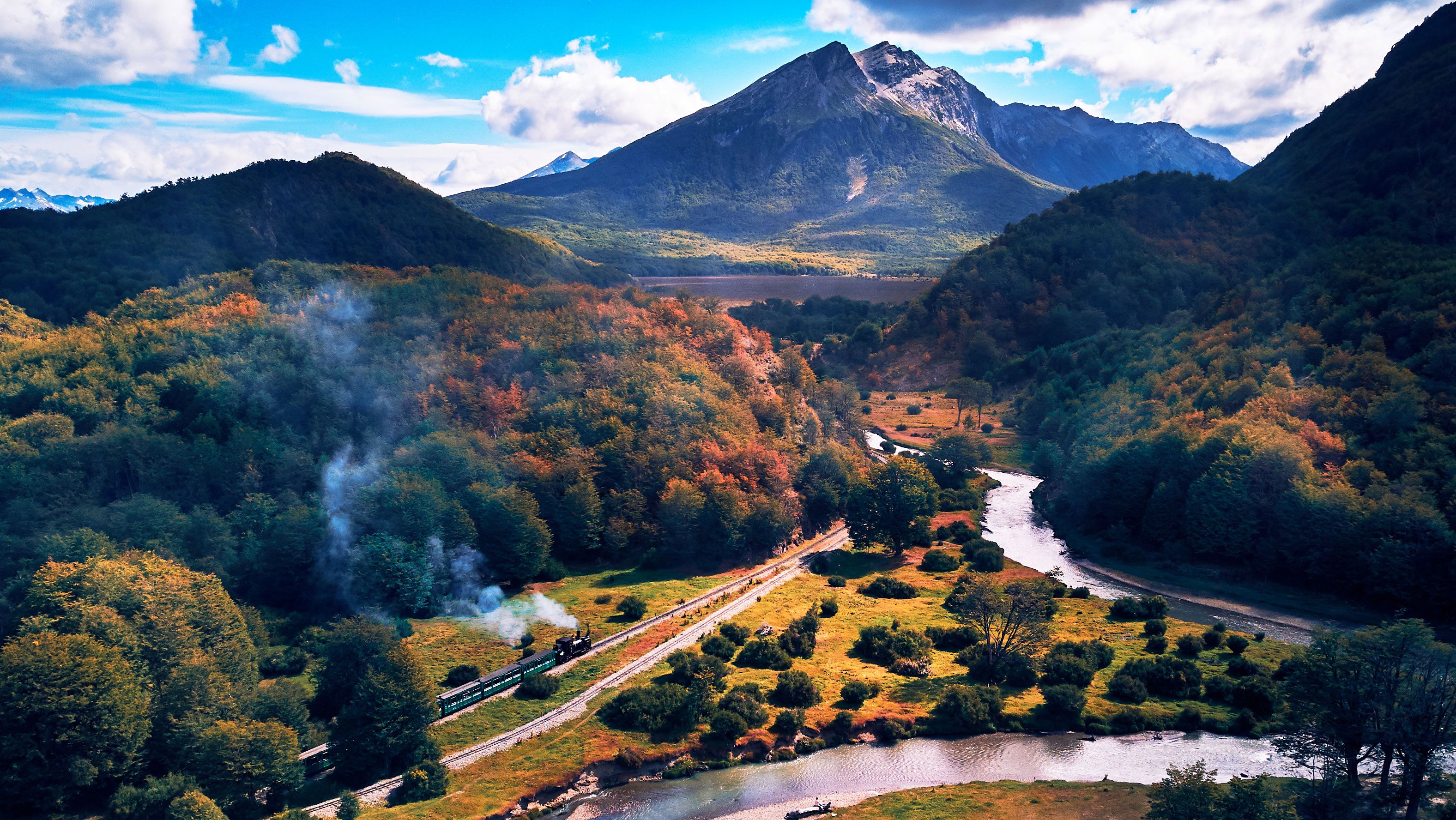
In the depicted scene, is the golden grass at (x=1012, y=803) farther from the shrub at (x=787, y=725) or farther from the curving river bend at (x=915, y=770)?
the shrub at (x=787, y=725)

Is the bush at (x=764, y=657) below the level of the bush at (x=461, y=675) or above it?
below

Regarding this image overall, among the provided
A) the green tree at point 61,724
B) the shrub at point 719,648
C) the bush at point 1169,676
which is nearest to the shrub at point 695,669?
the shrub at point 719,648

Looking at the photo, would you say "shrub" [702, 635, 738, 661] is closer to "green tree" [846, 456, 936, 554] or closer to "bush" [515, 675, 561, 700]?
"bush" [515, 675, 561, 700]

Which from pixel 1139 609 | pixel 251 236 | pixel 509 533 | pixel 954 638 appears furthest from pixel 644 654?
pixel 251 236

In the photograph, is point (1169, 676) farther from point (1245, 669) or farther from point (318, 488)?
point (318, 488)

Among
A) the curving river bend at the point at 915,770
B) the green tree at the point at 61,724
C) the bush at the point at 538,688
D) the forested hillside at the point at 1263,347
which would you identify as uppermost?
the forested hillside at the point at 1263,347


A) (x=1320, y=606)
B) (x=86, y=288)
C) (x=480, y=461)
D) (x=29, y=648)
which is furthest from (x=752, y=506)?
(x=86, y=288)

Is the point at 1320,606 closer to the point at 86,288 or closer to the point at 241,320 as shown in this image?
the point at 241,320
